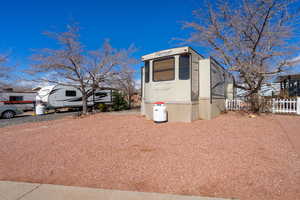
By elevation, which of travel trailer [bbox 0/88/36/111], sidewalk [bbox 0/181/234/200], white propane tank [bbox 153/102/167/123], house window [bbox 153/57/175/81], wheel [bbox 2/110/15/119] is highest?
house window [bbox 153/57/175/81]

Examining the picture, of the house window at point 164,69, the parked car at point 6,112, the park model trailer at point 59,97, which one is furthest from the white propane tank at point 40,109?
the house window at point 164,69

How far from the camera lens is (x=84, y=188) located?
217cm

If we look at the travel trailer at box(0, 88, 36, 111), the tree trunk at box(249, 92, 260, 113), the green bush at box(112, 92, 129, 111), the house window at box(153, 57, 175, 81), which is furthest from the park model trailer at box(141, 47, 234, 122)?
the travel trailer at box(0, 88, 36, 111)

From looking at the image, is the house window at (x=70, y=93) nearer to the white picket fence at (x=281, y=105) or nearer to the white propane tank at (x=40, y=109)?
the white propane tank at (x=40, y=109)

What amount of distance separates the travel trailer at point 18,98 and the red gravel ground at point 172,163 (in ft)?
45.0

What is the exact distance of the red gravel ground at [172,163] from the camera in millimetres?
2174

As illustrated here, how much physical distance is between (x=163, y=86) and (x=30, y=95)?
54.6 feet

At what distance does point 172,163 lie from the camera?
290cm

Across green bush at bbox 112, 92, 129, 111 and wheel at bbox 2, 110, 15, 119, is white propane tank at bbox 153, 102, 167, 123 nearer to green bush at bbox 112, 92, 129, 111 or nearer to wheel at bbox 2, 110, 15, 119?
green bush at bbox 112, 92, 129, 111

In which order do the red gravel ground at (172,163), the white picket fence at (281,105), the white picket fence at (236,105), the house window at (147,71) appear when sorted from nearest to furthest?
→ the red gravel ground at (172,163)
the house window at (147,71)
the white picket fence at (281,105)
the white picket fence at (236,105)

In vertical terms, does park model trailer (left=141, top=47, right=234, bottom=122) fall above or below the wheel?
above

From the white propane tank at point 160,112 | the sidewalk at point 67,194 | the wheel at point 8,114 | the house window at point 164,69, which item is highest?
the house window at point 164,69

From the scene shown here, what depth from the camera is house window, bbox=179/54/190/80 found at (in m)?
6.55

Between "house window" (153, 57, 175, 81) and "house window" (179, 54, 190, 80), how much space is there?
38cm
